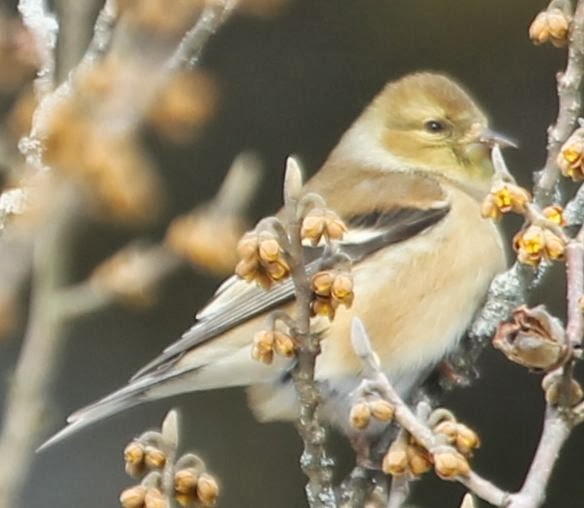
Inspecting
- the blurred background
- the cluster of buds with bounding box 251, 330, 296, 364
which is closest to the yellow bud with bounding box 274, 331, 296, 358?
the cluster of buds with bounding box 251, 330, 296, 364

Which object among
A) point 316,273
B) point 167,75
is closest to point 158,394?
point 167,75

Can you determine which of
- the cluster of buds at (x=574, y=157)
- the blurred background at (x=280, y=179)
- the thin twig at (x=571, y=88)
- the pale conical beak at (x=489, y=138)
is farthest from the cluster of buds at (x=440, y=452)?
the blurred background at (x=280, y=179)

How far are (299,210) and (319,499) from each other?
0.32m

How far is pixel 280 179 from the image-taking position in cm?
342

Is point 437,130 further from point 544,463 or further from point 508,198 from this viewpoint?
point 544,463

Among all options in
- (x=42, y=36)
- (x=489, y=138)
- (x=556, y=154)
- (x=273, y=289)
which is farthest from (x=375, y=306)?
(x=42, y=36)

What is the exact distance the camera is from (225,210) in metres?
1.70

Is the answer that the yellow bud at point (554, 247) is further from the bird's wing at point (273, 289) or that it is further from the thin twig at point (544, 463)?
the bird's wing at point (273, 289)

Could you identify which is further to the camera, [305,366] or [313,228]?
[305,366]

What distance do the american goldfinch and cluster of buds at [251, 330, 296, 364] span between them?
2.88ft

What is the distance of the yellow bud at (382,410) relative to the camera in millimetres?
1237

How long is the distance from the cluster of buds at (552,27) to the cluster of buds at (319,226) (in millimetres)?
321

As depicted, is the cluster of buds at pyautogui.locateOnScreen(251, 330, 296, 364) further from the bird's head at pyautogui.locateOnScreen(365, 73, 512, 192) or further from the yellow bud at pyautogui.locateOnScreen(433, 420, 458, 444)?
the bird's head at pyautogui.locateOnScreen(365, 73, 512, 192)

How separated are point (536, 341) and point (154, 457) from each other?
0.36 m
